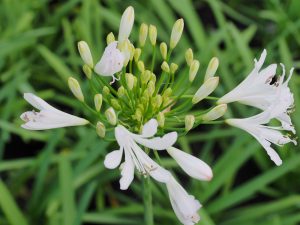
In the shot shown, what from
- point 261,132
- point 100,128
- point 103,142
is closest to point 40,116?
point 100,128

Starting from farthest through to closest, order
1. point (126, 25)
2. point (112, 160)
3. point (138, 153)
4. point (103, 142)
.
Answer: point (103, 142) → point (126, 25) → point (138, 153) → point (112, 160)

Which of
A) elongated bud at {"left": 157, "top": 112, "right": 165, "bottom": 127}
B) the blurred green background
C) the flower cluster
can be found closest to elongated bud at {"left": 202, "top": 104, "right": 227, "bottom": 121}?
the flower cluster

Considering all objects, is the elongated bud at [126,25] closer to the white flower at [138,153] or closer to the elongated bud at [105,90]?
the elongated bud at [105,90]

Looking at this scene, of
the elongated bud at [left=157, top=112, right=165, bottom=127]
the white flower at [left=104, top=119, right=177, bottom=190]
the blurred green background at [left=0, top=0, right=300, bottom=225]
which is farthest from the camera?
the blurred green background at [left=0, top=0, right=300, bottom=225]

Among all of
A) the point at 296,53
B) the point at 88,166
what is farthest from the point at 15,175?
the point at 296,53

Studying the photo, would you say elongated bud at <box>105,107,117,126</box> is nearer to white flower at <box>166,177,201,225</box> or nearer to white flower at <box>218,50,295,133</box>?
white flower at <box>166,177,201,225</box>

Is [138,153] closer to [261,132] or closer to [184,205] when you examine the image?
[184,205]
